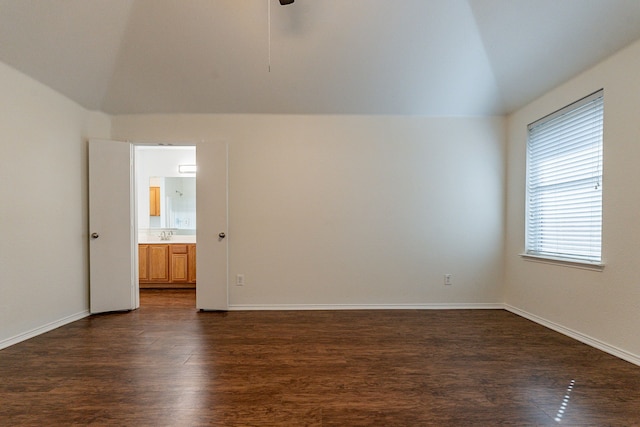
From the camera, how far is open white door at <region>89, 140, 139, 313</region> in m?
3.53

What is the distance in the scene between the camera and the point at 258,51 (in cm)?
313

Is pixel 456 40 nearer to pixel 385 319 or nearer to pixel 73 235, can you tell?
pixel 385 319

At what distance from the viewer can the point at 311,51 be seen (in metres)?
3.12

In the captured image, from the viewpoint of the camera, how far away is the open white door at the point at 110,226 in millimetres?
3527

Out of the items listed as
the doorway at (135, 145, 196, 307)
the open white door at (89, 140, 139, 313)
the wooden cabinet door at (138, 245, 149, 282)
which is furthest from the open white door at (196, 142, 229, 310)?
the doorway at (135, 145, 196, 307)

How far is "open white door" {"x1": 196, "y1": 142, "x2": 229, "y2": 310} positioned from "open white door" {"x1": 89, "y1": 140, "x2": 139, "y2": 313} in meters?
0.85

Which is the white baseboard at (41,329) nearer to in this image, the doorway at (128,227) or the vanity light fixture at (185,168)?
the doorway at (128,227)

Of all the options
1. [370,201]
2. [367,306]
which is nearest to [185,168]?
[370,201]

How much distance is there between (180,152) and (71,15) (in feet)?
10.3

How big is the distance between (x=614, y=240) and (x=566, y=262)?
500mm

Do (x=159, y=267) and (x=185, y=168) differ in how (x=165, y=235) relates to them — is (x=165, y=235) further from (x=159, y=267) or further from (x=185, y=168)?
(x=185, y=168)

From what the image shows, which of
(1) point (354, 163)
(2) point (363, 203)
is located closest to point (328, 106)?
(1) point (354, 163)

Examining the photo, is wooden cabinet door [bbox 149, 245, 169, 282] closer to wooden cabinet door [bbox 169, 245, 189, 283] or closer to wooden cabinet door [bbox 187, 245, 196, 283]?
wooden cabinet door [bbox 169, 245, 189, 283]

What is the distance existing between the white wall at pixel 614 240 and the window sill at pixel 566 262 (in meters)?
0.04
